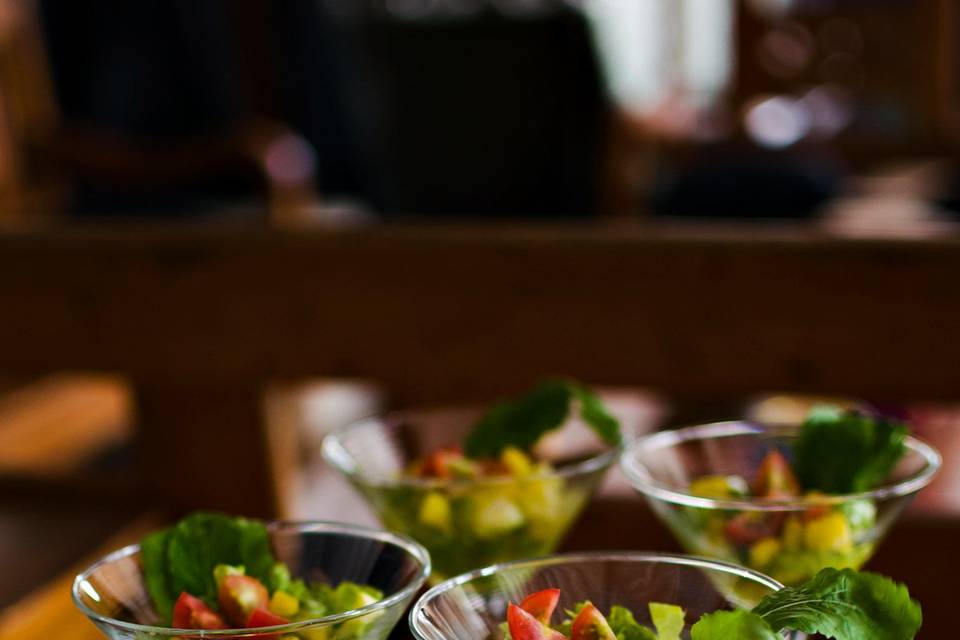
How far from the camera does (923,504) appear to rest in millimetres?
1108

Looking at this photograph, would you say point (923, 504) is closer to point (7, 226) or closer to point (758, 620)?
point (758, 620)

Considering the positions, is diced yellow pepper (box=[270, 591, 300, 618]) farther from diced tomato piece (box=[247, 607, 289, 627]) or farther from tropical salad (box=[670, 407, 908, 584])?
tropical salad (box=[670, 407, 908, 584])

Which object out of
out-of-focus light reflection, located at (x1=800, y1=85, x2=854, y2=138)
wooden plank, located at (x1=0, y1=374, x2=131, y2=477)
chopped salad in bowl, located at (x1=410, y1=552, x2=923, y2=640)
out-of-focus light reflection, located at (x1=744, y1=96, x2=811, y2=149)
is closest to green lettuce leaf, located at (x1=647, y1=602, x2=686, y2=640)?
chopped salad in bowl, located at (x1=410, y1=552, x2=923, y2=640)

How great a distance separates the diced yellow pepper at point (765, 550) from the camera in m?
0.69

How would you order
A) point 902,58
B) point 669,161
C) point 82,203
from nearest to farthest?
1. point 82,203
2. point 669,161
3. point 902,58

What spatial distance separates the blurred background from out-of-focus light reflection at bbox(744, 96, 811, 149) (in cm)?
2

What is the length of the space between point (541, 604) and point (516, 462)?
24cm

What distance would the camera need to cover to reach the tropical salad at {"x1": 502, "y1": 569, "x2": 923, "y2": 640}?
→ 18.7 inches

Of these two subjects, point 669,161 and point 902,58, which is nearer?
point 669,161

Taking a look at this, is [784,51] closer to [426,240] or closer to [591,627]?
[426,240]

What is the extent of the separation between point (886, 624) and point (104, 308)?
102 cm

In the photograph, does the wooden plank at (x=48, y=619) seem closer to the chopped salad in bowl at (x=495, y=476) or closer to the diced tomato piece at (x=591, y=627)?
the chopped salad in bowl at (x=495, y=476)

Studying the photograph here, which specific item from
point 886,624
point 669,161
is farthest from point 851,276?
point 669,161

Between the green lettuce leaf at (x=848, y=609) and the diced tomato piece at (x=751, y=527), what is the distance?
18 cm
